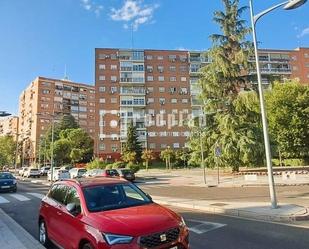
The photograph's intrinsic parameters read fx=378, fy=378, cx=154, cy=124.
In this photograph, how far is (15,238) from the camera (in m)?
8.70

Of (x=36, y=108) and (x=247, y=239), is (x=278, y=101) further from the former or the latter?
(x=36, y=108)

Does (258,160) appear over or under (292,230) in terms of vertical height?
over

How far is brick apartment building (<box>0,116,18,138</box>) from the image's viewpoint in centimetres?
14288

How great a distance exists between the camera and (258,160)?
1382 inches

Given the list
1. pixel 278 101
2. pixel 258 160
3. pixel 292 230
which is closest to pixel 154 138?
pixel 278 101

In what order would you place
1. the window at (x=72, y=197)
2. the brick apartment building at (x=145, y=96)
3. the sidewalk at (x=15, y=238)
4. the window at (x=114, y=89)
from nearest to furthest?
the window at (x=72, y=197) < the sidewalk at (x=15, y=238) < the brick apartment building at (x=145, y=96) < the window at (x=114, y=89)

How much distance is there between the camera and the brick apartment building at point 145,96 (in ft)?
270

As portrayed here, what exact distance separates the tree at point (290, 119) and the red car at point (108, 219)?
116ft

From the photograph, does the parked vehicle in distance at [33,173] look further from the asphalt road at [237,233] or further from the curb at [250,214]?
the asphalt road at [237,233]

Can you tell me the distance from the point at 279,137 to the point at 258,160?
761 cm

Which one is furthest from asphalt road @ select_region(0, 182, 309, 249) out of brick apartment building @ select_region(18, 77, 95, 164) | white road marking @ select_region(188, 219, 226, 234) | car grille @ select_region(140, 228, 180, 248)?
brick apartment building @ select_region(18, 77, 95, 164)

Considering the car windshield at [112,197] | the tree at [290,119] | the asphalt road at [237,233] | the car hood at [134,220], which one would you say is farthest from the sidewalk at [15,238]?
the tree at [290,119]

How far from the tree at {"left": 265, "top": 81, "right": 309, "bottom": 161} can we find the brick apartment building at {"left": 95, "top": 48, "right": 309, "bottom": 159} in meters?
37.8

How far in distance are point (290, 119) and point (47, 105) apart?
281 ft
